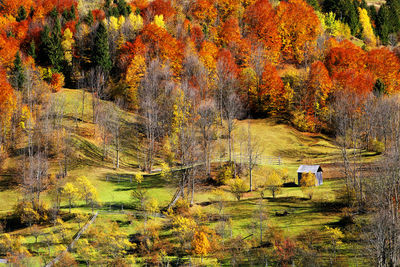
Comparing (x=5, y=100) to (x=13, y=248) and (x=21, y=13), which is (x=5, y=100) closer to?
(x=13, y=248)

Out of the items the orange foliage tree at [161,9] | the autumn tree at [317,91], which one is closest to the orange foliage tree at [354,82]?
the autumn tree at [317,91]

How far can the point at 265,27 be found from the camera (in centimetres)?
11594

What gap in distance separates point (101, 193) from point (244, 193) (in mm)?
20559

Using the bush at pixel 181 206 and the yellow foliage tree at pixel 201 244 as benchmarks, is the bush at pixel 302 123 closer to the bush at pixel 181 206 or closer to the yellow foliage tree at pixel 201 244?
the bush at pixel 181 206

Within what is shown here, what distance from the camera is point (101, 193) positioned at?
6194cm

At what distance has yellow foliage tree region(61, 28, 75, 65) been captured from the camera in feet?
325

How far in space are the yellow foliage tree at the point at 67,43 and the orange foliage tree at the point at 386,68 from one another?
70264 millimetres

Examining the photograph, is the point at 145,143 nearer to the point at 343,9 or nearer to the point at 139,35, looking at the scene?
the point at 139,35

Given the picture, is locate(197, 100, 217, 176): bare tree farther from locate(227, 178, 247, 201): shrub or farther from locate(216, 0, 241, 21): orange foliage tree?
locate(216, 0, 241, 21): orange foliage tree

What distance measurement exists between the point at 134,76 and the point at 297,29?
49575mm

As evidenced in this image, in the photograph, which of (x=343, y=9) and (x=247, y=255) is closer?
(x=247, y=255)

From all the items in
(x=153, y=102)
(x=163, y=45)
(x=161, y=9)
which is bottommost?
(x=153, y=102)

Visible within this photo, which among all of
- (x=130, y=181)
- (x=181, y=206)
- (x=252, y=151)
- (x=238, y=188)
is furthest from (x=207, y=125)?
(x=181, y=206)

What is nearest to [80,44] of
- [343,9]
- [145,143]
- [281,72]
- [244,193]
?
[145,143]
